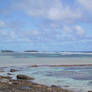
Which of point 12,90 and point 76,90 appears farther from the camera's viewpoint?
point 76,90

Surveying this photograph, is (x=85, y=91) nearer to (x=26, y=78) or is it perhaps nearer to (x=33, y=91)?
(x=33, y=91)

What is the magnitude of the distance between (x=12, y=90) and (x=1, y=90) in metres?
0.81

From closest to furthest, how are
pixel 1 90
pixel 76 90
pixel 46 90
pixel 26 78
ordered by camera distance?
1. pixel 1 90
2. pixel 46 90
3. pixel 76 90
4. pixel 26 78

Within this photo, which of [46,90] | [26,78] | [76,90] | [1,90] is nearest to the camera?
[1,90]

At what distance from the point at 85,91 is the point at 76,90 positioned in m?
0.77

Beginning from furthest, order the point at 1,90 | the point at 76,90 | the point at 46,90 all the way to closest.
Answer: the point at 76,90, the point at 46,90, the point at 1,90

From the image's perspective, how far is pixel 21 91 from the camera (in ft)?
46.6

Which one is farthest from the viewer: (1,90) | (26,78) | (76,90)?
(26,78)

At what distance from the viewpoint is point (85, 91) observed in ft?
51.9

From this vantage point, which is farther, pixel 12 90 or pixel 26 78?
pixel 26 78

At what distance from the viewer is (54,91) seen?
1484 cm

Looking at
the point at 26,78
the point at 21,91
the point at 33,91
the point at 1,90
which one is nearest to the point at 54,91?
the point at 33,91

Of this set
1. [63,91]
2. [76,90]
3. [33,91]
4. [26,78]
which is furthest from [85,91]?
[26,78]

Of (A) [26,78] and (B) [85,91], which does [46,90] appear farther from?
(A) [26,78]
